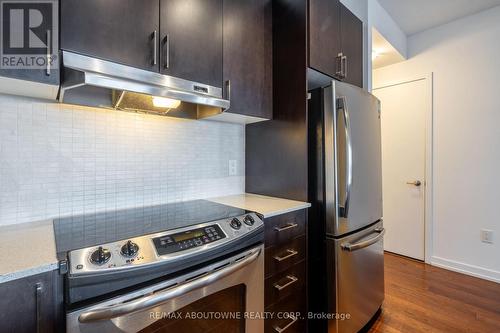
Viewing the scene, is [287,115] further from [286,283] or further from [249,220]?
[286,283]

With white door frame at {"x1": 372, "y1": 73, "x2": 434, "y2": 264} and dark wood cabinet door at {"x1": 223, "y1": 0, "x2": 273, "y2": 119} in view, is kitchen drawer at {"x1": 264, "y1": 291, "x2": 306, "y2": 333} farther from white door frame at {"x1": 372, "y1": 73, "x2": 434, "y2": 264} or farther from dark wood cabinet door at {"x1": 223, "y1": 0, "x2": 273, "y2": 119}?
white door frame at {"x1": 372, "y1": 73, "x2": 434, "y2": 264}

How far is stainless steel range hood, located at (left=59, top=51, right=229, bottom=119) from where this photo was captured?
0.91 metres

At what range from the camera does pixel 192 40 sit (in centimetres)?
124

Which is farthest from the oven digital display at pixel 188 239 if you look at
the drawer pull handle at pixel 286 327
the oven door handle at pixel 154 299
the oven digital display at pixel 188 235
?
the drawer pull handle at pixel 286 327

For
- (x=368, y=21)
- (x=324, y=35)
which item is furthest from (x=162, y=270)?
(x=368, y=21)

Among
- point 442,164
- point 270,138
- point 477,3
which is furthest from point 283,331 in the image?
point 477,3

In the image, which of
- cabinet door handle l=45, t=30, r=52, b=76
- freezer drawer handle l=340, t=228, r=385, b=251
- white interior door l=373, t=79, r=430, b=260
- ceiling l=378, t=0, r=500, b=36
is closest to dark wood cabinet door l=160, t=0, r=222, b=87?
cabinet door handle l=45, t=30, r=52, b=76

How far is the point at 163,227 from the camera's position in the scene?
0.99 meters

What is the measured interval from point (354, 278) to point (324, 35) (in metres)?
1.61

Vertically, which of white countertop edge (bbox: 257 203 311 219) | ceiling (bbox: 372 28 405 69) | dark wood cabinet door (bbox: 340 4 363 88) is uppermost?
ceiling (bbox: 372 28 405 69)

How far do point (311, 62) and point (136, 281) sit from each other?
4.81 ft

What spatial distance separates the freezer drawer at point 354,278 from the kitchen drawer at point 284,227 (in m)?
0.22

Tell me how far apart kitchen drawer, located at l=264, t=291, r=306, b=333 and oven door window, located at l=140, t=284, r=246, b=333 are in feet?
→ 0.76

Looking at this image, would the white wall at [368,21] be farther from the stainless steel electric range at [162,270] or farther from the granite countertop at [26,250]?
the granite countertop at [26,250]
